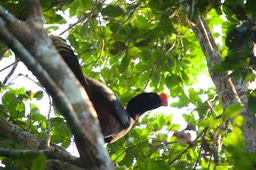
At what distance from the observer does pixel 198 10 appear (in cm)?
334

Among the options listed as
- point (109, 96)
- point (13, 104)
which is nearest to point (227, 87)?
point (109, 96)

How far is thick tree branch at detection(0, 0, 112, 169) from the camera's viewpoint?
1.49 meters

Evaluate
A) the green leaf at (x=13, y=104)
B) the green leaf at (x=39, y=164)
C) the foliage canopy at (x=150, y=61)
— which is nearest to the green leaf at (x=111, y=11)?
the foliage canopy at (x=150, y=61)

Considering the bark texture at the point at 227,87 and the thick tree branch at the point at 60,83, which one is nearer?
the thick tree branch at the point at 60,83

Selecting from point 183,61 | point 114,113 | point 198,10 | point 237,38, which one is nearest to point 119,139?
point 114,113

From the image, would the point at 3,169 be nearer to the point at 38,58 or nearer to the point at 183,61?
the point at 38,58

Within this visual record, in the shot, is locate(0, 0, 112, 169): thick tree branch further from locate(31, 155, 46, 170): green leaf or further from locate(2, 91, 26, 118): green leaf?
locate(2, 91, 26, 118): green leaf

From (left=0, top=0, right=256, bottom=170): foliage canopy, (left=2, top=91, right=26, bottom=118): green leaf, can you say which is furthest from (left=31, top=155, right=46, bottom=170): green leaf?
(left=2, top=91, right=26, bottom=118): green leaf

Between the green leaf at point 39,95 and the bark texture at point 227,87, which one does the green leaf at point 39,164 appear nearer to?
the bark texture at point 227,87

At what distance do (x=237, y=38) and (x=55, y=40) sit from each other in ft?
3.73

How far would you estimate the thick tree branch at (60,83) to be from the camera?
149 centimetres

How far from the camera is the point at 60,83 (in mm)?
1578

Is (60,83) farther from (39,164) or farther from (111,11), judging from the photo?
(111,11)

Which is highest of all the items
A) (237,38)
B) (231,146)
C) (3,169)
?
(237,38)
